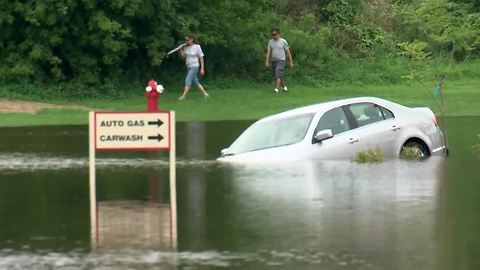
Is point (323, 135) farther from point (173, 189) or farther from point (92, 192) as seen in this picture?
point (92, 192)

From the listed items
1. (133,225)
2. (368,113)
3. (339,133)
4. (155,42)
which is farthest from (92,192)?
(155,42)

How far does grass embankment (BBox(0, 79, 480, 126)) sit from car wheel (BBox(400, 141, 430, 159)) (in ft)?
29.6

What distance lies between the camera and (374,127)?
17688 mm

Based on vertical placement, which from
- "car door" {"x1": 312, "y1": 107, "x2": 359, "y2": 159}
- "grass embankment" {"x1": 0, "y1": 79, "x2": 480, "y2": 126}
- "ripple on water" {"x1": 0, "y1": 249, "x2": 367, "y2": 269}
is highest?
"grass embankment" {"x1": 0, "y1": 79, "x2": 480, "y2": 126}

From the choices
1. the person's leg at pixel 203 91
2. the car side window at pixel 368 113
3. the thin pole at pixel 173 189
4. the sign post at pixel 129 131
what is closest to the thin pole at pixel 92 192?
the sign post at pixel 129 131

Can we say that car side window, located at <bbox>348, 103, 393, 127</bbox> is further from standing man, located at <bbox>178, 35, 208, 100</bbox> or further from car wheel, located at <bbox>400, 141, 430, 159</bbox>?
standing man, located at <bbox>178, 35, 208, 100</bbox>

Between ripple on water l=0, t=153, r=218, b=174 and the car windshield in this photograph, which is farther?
the car windshield

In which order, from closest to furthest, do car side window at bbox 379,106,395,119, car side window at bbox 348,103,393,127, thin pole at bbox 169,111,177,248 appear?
thin pole at bbox 169,111,177,248, car side window at bbox 348,103,393,127, car side window at bbox 379,106,395,119

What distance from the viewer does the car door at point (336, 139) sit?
56.2ft

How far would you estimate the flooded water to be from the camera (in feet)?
32.3

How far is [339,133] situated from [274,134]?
963mm

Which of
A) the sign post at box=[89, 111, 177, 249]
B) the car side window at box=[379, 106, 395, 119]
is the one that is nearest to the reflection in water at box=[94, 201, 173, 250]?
the sign post at box=[89, 111, 177, 249]

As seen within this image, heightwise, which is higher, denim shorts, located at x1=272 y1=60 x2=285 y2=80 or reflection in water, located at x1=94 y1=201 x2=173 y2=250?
denim shorts, located at x1=272 y1=60 x2=285 y2=80

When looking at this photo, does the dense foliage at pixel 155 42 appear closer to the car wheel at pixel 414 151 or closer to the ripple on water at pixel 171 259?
the car wheel at pixel 414 151
